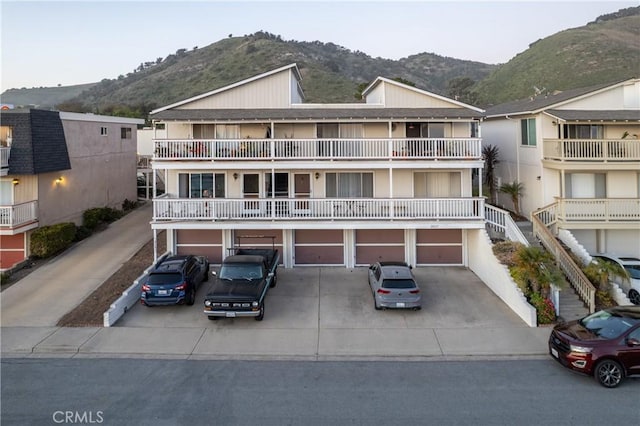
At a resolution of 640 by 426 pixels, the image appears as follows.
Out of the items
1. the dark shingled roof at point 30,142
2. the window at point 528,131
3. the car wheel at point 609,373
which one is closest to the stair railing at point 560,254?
the window at point 528,131

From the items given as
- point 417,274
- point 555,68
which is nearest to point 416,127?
point 417,274

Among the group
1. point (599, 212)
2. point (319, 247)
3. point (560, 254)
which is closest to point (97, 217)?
point (319, 247)

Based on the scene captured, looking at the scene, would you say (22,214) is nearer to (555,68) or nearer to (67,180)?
(67,180)

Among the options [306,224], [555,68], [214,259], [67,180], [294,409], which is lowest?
[294,409]

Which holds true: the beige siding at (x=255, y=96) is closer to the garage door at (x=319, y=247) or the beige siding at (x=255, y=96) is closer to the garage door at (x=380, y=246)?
the garage door at (x=319, y=247)

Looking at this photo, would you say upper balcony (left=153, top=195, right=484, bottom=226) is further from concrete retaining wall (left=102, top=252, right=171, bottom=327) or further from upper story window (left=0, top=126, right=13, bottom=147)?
upper story window (left=0, top=126, right=13, bottom=147)

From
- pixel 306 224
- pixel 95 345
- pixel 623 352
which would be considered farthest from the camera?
pixel 306 224

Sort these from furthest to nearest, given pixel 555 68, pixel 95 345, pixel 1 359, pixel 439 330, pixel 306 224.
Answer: pixel 555 68 → pixel 306 224 → pixel 439 330 → pixel 95 345 → pixel 1 359
